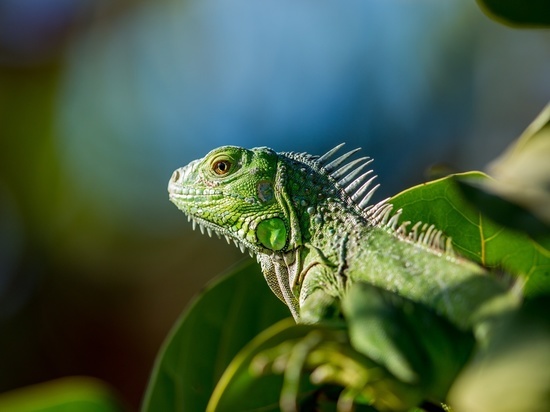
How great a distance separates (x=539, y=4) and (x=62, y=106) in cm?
1052

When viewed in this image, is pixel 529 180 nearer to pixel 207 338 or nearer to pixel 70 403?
pixel 70 403

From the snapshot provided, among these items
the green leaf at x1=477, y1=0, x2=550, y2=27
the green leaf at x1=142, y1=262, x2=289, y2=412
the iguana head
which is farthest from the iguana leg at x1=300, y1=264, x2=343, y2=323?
the green leaf at x1=477, y1=0, x2=550, y2=27

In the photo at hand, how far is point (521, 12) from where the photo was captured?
63.6 inches

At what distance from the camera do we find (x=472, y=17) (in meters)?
12.4

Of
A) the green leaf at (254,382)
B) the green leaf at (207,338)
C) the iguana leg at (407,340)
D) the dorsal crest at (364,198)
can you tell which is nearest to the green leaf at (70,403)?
the green leaf at (254,382)

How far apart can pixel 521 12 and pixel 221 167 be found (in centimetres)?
148

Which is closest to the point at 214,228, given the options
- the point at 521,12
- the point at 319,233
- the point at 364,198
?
the point at 319,233

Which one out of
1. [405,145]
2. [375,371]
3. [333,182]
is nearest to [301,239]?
[333,182]

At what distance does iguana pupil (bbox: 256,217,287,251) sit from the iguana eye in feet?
0.89

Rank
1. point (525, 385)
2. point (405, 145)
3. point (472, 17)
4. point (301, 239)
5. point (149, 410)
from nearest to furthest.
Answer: point (525, 385) < point (149, 410) < point (301, 239) < point (405, 145) < point (472, 17)

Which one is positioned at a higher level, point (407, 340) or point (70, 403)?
point (70, 403)

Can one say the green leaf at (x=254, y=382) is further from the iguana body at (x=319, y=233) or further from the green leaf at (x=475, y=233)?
the green leaf at (x=475, y=233)

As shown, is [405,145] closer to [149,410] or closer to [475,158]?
[475,158]

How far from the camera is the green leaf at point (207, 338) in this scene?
2.13 meters
